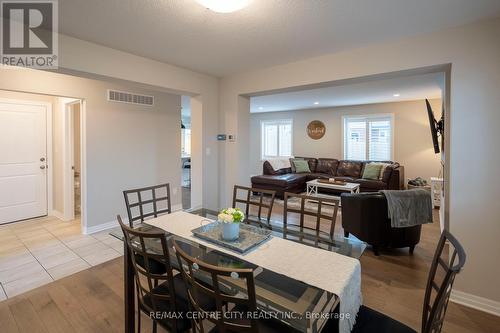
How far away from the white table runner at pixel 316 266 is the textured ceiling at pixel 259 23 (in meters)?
1.75

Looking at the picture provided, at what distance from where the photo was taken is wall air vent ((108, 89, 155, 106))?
3.92 m

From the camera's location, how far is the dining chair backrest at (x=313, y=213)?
2.05 meters

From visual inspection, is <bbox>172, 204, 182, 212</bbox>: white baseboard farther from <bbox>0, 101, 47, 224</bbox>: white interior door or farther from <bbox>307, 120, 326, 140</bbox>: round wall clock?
<bbox>307, 120, 326, 140</bbox>: round wall clock

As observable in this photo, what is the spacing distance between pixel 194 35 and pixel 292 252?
213 centimetres

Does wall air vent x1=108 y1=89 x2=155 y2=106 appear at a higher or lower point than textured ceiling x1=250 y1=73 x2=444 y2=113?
lower

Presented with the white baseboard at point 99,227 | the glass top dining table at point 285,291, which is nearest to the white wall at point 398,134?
the glass top dining table at point 285,291

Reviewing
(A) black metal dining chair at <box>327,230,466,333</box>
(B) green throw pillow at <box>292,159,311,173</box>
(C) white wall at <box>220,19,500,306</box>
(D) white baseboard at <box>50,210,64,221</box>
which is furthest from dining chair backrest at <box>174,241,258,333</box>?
(B) green throw pillow at <box>292,159,311,173</box>

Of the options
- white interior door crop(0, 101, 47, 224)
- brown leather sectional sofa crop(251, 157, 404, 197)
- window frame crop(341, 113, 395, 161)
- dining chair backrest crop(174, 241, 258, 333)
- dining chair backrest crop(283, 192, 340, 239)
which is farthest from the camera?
window frame crop(341, 113, 395, 161)

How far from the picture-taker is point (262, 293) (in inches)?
48.9

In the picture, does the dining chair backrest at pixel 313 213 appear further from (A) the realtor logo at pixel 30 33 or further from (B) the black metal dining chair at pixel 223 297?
(A) the realtor logo at pixel 30 33

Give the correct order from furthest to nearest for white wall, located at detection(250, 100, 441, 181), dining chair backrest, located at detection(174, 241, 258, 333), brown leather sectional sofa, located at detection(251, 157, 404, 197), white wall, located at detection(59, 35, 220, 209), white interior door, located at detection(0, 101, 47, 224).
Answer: white wall, located at detection(250, 100, 441, 181) < brown leather sectional sofa, located at detection(251, 157, 404, 197) < white interior door, located at detection(0, 101, 47, 224) < white wall, located at detection(59, 35, 220, 209) < dining chair backrest, located at detection(174, 241, 258, 333)

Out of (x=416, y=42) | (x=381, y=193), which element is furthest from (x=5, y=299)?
(x=416, y=42)

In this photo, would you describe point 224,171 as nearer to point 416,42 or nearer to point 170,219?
point 170,219

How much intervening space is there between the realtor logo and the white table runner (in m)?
2.10
